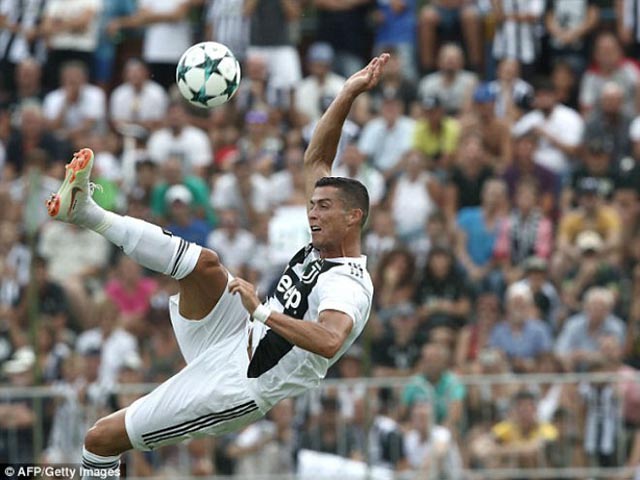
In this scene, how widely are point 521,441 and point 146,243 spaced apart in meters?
6.41

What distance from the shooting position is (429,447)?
16734 millimetres

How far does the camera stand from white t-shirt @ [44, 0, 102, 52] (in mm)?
22109

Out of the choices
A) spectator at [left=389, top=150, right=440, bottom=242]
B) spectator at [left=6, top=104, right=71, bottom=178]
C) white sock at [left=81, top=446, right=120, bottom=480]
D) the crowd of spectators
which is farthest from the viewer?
spectator at [left=6, top=104, right=71, bottom=178]

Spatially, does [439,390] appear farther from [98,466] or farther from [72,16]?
[72,16]

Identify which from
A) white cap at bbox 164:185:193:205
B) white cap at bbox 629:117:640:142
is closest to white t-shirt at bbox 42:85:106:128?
white cap at bbox 164:185:193:205

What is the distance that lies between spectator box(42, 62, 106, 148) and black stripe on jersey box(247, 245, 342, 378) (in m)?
9.79

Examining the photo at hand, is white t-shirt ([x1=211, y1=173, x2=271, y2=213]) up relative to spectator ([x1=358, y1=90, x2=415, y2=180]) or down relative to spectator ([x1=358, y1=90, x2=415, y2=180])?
down

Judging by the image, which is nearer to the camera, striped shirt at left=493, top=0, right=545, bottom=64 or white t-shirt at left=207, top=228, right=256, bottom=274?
white t-shirt at left=207, top=228, right=256, bottom=274

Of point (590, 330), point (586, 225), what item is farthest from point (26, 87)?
point (590, 330)

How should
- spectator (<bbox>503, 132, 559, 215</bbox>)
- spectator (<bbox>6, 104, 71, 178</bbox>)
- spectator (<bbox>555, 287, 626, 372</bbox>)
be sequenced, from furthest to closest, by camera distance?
1. spectator (<bbox>6, 104, 71, 178</bbox>)
2. spectator (<bbox>503, 132, 559, 215</bbox>)
3. spectator (<bbox>555, 287, 626, 372</bbox>)

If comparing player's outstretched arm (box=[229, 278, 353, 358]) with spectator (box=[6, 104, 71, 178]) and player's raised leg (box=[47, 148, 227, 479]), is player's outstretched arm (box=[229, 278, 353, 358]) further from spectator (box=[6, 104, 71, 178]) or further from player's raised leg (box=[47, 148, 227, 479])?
spectator (box=[6, 104, 71, 178])

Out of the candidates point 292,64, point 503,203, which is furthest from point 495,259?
point 292,64

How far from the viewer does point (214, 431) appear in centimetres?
1194

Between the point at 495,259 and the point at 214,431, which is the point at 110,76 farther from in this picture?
the point at 214,431
